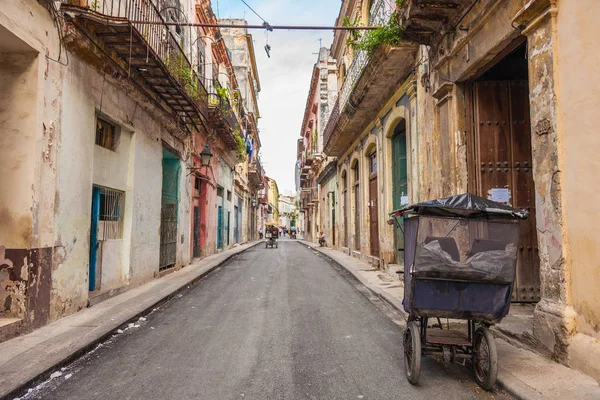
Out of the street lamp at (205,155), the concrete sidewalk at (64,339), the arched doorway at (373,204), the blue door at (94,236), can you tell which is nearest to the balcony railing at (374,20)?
the arched doorway at (373,204)

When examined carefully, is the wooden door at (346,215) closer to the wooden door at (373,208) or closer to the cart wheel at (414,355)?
the wooden door at (373,208)

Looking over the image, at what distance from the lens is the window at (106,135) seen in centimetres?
796

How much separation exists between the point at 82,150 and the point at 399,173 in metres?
8.55

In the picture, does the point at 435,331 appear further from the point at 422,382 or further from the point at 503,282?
the point at 503,282

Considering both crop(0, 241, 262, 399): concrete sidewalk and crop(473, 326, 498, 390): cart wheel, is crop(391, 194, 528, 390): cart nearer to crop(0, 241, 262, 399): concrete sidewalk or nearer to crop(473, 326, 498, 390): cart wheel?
crop(473, 326, 498, 390): cart wheel

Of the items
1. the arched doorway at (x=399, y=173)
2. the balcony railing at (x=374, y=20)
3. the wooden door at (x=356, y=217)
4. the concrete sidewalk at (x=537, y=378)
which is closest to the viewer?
the concrete sidewalk at (x=537, y=378)

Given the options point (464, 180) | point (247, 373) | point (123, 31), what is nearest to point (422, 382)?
point (247, 373)

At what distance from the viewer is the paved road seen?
3.62m

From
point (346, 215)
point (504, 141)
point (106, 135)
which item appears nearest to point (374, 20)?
point (504, 141)

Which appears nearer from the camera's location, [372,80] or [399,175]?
[372,80]

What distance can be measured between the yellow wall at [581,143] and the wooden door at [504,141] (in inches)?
105

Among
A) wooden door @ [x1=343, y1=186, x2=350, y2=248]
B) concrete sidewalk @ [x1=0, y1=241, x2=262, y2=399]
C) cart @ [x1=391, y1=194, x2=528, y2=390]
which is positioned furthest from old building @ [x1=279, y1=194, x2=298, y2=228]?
cart @ [x1=391, y1=194, x2=528, y2=390]

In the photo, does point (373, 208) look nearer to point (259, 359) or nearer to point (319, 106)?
point (259, 359)

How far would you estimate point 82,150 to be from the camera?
6.72 meters
